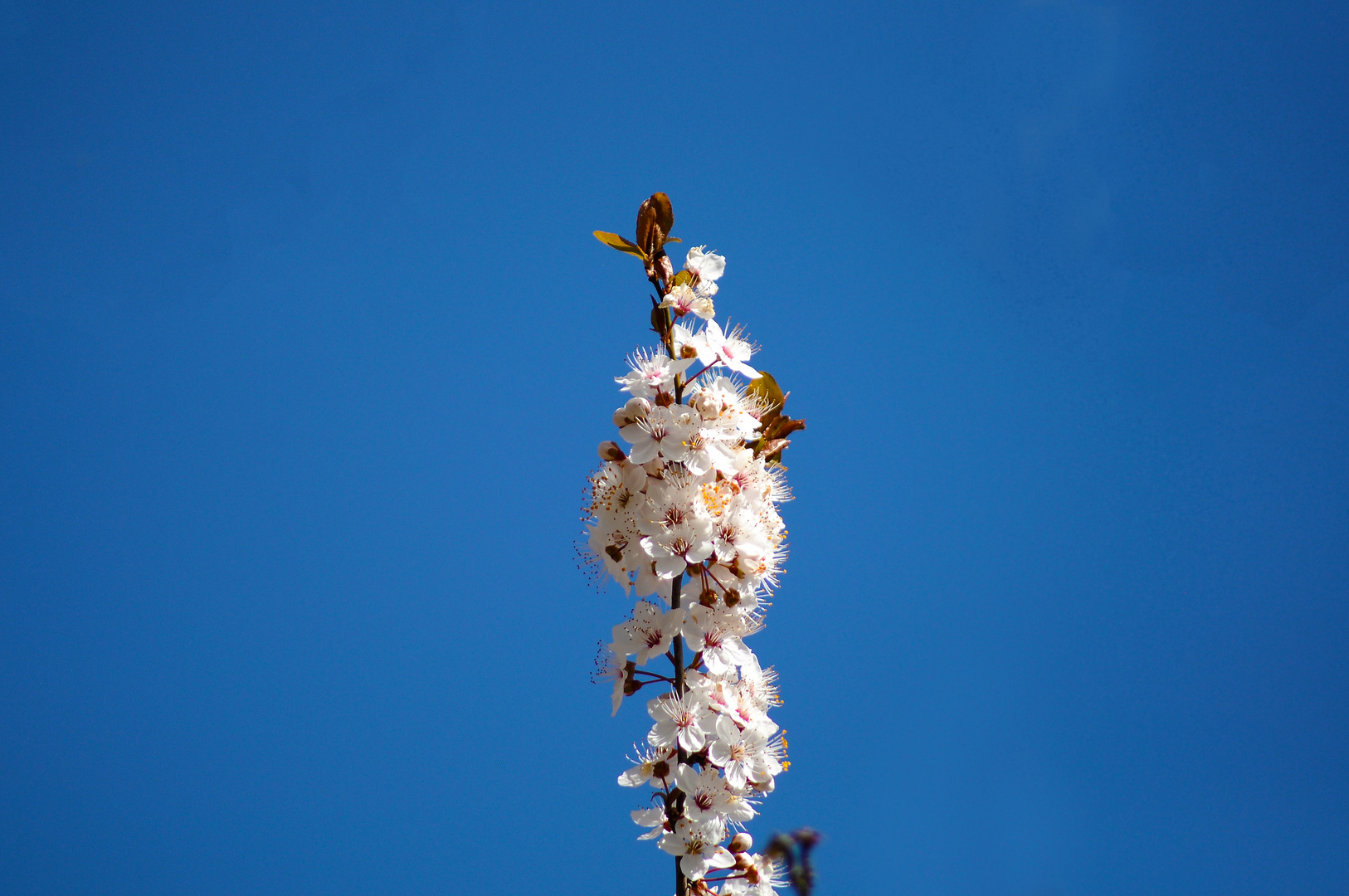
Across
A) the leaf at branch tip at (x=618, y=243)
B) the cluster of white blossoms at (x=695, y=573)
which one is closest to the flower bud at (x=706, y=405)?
the cluster of white blossoms at (x=695, y=573)

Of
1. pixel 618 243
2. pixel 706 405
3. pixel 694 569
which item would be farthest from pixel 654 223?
pixel 694 569

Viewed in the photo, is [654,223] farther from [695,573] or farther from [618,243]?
[695,573]

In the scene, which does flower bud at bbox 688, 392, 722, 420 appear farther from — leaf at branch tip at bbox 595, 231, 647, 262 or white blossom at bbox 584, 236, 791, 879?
leaf at branch tip at bbox 595, 231, 647, 262

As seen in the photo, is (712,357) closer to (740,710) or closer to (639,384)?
(639,384)

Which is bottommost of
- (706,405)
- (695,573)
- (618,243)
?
(695,573)

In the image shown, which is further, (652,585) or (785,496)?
(785,496)

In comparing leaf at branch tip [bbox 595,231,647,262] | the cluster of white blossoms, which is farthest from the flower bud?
leaf at branch tip [bbox 595,231,647,262]

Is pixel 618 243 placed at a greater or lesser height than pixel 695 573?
greater

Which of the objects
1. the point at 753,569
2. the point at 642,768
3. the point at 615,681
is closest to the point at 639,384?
the point at 753,569

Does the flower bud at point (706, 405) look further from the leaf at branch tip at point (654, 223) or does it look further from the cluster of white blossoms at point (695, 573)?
the leaf at branch tip at point (654, 223)
